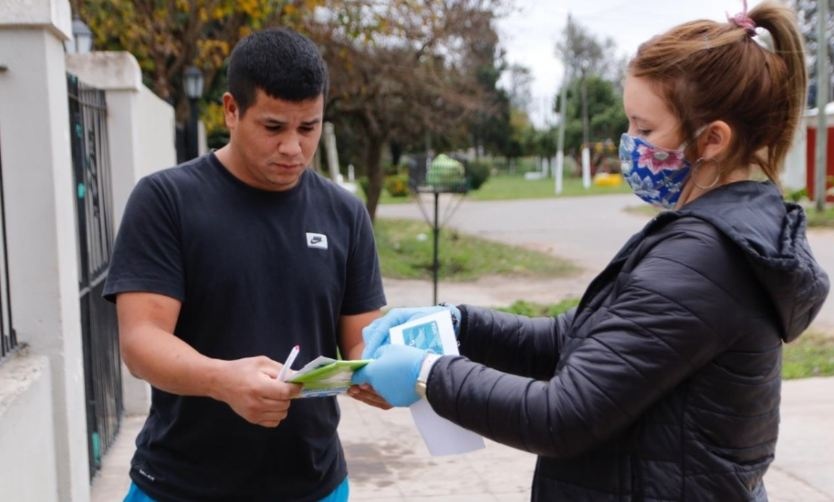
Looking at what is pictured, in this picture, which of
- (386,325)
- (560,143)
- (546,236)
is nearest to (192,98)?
(386,325)

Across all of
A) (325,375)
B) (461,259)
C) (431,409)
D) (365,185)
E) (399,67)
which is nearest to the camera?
(325,375)

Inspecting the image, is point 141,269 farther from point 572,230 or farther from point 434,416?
point 572,230

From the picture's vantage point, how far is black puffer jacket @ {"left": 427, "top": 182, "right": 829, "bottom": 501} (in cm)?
172

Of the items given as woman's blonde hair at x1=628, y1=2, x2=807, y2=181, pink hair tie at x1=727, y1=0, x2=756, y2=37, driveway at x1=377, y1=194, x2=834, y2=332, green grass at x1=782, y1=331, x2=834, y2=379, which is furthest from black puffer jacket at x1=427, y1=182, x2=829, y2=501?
driveway at x1=377, y1=194, x2=834, y2=332

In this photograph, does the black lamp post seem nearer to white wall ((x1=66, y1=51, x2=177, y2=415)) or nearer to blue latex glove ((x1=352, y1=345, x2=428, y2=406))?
white wall ((x1=66, y1=51, x2=177, y2=415))

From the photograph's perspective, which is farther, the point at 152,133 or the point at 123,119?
the point at 152,133

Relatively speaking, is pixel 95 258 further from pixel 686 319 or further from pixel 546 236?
pixel 546 236

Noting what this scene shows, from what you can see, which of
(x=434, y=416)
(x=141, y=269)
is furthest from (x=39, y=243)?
(x=434, y=416)

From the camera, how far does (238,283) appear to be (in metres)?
2.22

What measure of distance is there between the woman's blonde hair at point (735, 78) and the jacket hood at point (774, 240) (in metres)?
0.09

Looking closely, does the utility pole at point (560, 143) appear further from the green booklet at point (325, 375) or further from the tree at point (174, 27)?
the green booklet at point (325, 375)

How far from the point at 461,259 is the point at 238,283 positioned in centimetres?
1428

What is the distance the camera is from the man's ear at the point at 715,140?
1855mm

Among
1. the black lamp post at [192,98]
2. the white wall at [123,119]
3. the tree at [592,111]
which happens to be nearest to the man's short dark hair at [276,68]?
the white wall at [123,119]
